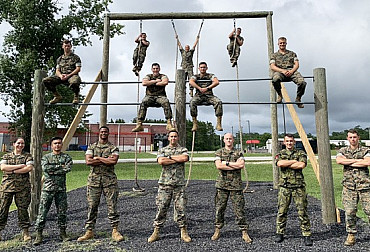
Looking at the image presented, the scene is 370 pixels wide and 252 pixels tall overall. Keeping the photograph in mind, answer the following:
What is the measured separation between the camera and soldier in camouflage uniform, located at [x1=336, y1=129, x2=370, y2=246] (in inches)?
172

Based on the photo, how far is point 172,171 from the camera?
15.2 ft

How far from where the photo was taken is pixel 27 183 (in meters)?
4.74

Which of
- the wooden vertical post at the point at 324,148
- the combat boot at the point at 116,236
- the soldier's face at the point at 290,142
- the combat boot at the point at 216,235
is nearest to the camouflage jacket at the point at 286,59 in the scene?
the wooden vertical post at the point at 324,148

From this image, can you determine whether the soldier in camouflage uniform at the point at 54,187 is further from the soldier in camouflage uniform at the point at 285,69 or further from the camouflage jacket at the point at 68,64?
the soldier in camouflage uniform at the point at 285,69

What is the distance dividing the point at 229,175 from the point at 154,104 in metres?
2.02

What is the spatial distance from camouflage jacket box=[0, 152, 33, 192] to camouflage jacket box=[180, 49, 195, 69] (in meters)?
4.88

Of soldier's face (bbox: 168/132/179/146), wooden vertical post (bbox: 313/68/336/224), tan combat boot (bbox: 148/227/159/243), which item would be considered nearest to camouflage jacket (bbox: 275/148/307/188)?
wooden vertical post (bbox: 313/68/336/224)

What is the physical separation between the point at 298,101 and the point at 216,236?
9.62 ft

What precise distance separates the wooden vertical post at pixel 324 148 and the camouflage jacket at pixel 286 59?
50 cm

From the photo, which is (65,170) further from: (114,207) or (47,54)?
(47,54)

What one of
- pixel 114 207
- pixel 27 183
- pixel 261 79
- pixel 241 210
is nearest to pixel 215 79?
pixel 261 79

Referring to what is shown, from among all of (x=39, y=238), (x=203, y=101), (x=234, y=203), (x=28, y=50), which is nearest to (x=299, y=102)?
(x=203, y=101)

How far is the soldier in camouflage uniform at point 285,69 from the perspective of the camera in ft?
17.9

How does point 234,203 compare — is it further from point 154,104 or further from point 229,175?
point 154,104
